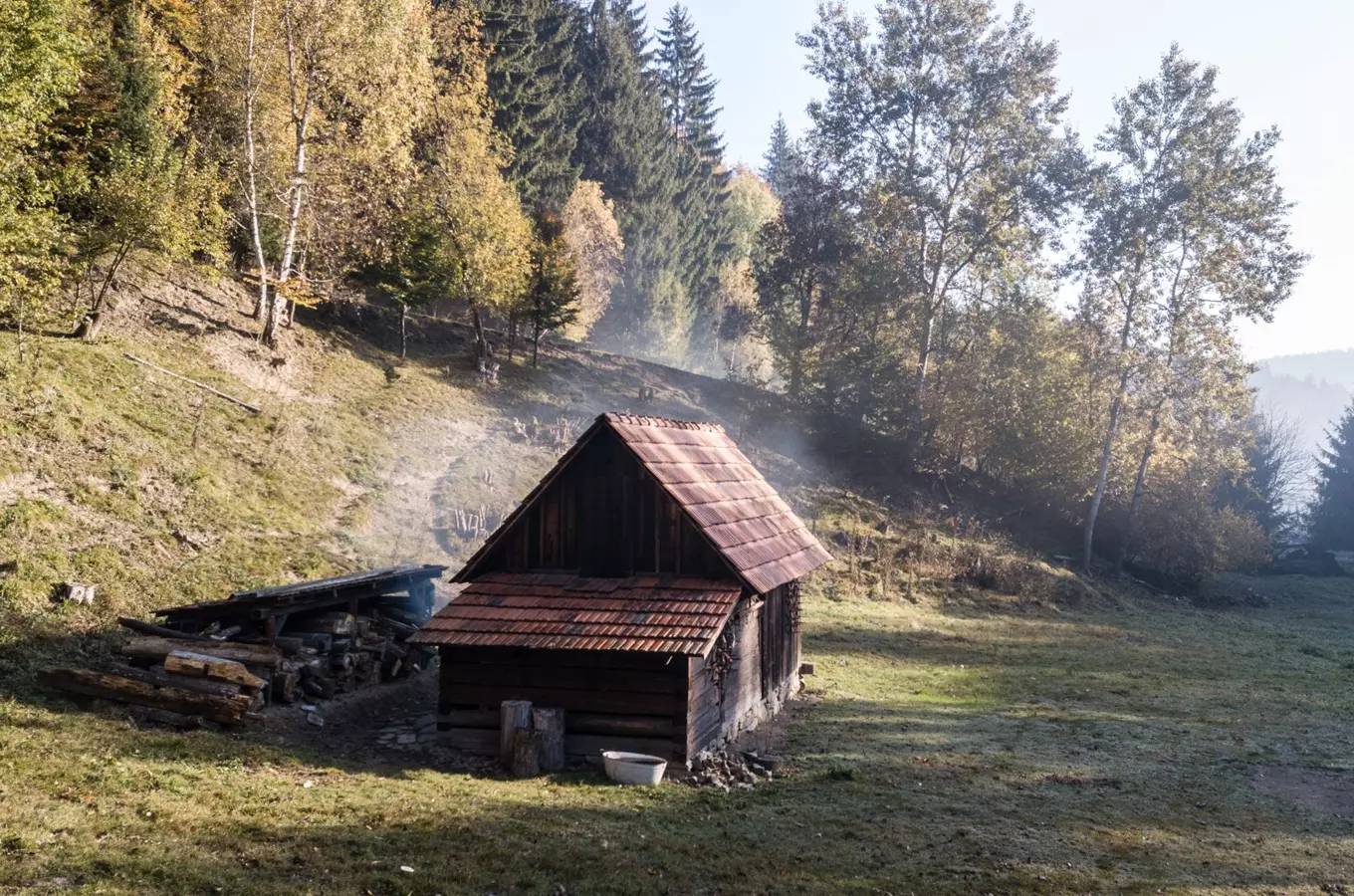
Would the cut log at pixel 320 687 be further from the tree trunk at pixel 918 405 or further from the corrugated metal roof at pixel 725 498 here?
the tree trunk at pixel 918 405

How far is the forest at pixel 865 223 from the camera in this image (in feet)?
104

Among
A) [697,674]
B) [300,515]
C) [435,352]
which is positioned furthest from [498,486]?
[697,674]

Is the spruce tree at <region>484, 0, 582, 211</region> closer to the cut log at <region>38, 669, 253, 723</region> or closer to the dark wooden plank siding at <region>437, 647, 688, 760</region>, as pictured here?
the dark wooden plank siding at <region>437, 647, 688, 760</region>

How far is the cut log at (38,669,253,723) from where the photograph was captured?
13.2m

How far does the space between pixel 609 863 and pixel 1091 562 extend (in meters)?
40.1

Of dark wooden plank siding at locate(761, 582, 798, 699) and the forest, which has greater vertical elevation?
the forest

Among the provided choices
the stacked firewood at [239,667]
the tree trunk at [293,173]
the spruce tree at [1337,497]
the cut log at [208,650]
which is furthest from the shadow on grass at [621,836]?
the spruce tree at [1337,497]

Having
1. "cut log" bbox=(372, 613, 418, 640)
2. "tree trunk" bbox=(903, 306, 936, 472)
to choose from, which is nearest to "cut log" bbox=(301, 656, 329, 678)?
"cut log" bbox=(372, 613, 418, 640)

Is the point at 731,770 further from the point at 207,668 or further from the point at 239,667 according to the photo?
the point at 207,668

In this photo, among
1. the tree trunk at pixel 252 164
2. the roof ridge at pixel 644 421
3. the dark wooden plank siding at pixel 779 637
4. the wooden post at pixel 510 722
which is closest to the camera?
the wooden post at pixel 510 722

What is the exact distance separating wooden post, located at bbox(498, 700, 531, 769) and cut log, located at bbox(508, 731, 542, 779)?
0.10 meters

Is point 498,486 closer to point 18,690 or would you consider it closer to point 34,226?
point 34,226

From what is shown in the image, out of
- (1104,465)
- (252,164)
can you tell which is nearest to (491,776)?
(252,164)

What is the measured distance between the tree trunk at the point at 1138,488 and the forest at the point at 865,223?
20 cm
